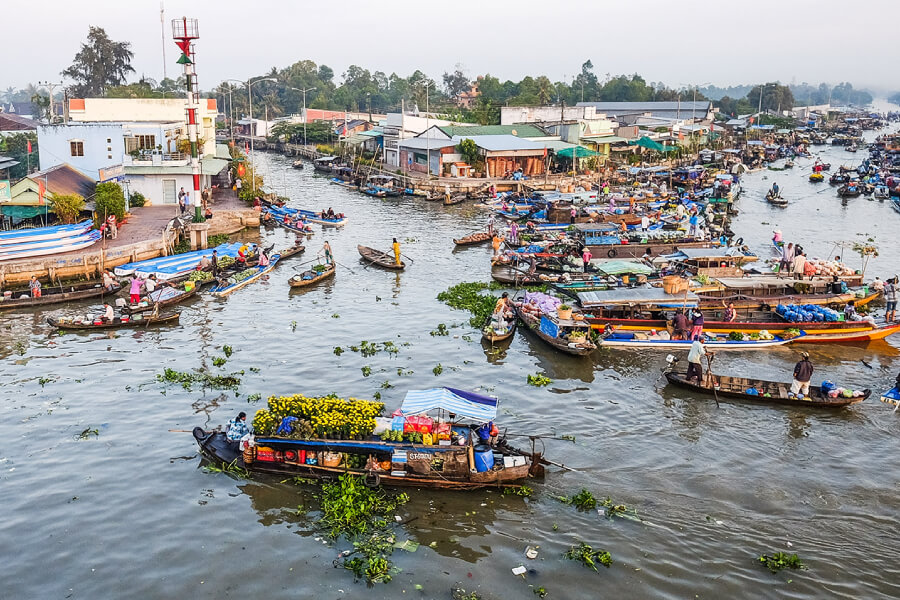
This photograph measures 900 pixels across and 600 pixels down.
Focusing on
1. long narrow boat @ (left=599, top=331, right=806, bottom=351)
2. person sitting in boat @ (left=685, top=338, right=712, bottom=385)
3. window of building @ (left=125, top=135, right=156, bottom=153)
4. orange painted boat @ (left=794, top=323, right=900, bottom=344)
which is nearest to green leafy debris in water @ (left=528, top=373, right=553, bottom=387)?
long narrow boat @ (left=599, top=331, right=806, bottom=351)

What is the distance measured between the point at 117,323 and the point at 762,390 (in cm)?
2031

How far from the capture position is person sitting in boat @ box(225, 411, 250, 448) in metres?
16.1

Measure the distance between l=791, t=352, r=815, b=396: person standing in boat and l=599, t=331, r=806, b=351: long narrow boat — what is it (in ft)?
13.8

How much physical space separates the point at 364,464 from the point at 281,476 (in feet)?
6.02

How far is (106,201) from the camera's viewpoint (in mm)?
34469

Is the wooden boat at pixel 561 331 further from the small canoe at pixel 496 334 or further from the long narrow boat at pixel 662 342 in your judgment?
the long narrow boat at pixel 662 342

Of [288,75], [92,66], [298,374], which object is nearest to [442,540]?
[298,374]

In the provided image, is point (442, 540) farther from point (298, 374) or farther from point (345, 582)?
point (298, 374)

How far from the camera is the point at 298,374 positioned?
21.4 meters

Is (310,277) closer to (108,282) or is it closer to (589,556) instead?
(108,282)

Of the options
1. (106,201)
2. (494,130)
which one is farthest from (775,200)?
(106,201)

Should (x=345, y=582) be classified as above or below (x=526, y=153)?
below

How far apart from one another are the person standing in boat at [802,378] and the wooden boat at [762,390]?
0.16 m

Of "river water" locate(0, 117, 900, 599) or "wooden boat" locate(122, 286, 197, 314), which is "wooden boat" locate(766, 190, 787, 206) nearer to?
"river water" locate(0, 117, 900, 599)
